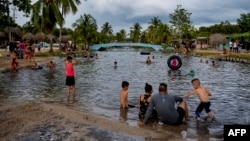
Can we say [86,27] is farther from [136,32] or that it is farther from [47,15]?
[136,32]

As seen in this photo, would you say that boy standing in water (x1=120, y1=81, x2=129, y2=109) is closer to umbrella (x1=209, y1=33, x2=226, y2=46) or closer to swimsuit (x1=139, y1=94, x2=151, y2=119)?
swimsuit (x1=139, y1=94, x2=151, y2=119)

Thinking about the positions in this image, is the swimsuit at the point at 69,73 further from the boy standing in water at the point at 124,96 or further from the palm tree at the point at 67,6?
the palm tree at the point at 67,6

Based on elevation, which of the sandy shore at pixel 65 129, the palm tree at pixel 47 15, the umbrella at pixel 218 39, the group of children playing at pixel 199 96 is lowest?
the sandy shore at pixel 65 129

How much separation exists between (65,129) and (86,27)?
77.4 meters

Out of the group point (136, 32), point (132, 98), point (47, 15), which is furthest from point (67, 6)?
point (136, 32)

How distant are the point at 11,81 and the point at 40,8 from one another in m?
35.0

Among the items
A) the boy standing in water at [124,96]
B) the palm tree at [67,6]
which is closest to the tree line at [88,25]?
the palm tree at [67,6]

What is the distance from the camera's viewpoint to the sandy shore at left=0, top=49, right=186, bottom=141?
8.79 metres

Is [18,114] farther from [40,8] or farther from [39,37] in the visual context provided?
[39,37]

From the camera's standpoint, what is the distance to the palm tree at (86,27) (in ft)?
279

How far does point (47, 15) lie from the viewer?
54.7m

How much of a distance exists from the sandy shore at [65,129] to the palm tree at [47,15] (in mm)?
44932

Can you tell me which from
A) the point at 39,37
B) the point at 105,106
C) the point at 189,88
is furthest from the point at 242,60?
the point at 39,37

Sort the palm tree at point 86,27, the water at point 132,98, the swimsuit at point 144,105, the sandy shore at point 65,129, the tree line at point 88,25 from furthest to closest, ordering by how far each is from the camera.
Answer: the palm tree at point 86,27 → the tree line at point 88,25 → the swimsuit at point 144,105 → the water at point 132,98 → the sandy shore at point 65,129
